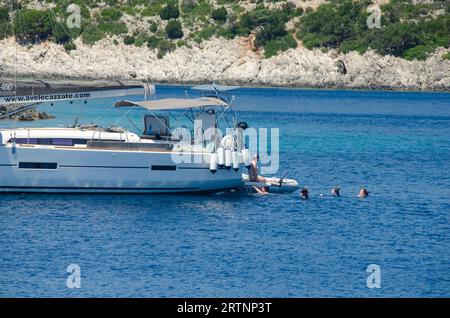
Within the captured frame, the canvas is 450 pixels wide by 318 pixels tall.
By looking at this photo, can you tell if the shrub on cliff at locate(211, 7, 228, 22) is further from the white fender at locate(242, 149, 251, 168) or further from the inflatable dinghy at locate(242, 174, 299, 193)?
the white fender at locate(242, 149, 251, 168)

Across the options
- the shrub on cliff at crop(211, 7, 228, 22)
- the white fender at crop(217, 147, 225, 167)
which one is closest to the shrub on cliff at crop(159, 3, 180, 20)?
the shrub on cliff at crop(211, 7, 228, 22)

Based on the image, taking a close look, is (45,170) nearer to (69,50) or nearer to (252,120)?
(252,120)

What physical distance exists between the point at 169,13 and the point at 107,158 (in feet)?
344

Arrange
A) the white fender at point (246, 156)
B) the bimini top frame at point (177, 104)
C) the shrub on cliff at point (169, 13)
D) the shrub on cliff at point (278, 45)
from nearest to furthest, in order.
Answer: the white fender at point (246, 156)
the bimini top frame at point (177, 104)
the shrub on cliff at point (278, 45)
the shrub on cliff at point (169, 13)

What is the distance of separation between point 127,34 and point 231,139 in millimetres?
99227

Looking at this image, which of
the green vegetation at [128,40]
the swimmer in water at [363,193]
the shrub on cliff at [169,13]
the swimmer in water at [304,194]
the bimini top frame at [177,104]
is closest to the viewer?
the bimini top frame at [177,104]

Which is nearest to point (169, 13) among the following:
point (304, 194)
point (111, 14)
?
point (111, 14)

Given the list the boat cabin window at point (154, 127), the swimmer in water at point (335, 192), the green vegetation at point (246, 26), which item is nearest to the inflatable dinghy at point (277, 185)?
the swimmer in water at point (335, 192)

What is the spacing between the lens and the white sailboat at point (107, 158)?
143ft

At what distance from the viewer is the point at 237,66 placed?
451 feet

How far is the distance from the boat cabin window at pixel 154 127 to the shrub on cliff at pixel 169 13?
103 meters

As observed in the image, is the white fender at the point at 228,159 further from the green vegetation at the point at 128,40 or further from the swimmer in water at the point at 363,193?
the green vegetation at the point at 128,40
